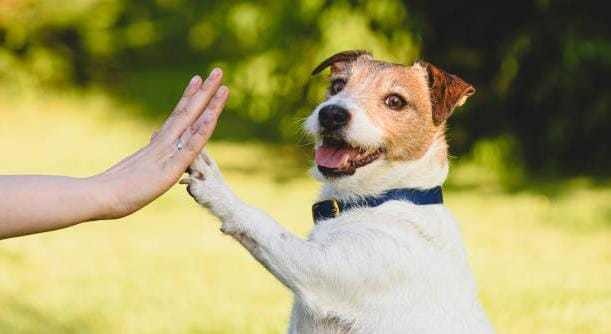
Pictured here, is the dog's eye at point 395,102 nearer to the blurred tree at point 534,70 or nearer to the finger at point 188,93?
the finger at point 188,93

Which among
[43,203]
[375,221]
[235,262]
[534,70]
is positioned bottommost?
[235,262]

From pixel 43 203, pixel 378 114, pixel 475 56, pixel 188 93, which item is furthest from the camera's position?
pixel 475 56

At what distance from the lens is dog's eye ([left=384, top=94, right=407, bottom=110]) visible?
417 cm

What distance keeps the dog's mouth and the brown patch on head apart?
74mm

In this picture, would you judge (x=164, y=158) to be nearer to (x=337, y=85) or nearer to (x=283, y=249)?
(x=283, y=249)

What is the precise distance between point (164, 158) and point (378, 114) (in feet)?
3.72

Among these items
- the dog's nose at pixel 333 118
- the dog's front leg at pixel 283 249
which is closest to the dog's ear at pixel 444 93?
the dog's nose at pixel 333 118

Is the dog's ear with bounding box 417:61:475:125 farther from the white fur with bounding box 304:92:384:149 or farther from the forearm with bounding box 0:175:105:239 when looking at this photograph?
the forearm with bounding box 0:175:105:239

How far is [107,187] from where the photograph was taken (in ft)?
10.0

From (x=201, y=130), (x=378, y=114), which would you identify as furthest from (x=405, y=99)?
(x=201, y=130)

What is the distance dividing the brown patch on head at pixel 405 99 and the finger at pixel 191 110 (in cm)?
80

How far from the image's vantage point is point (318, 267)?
3.48 m

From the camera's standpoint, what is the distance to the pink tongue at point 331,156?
400 cm

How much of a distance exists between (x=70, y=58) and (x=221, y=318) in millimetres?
9947
